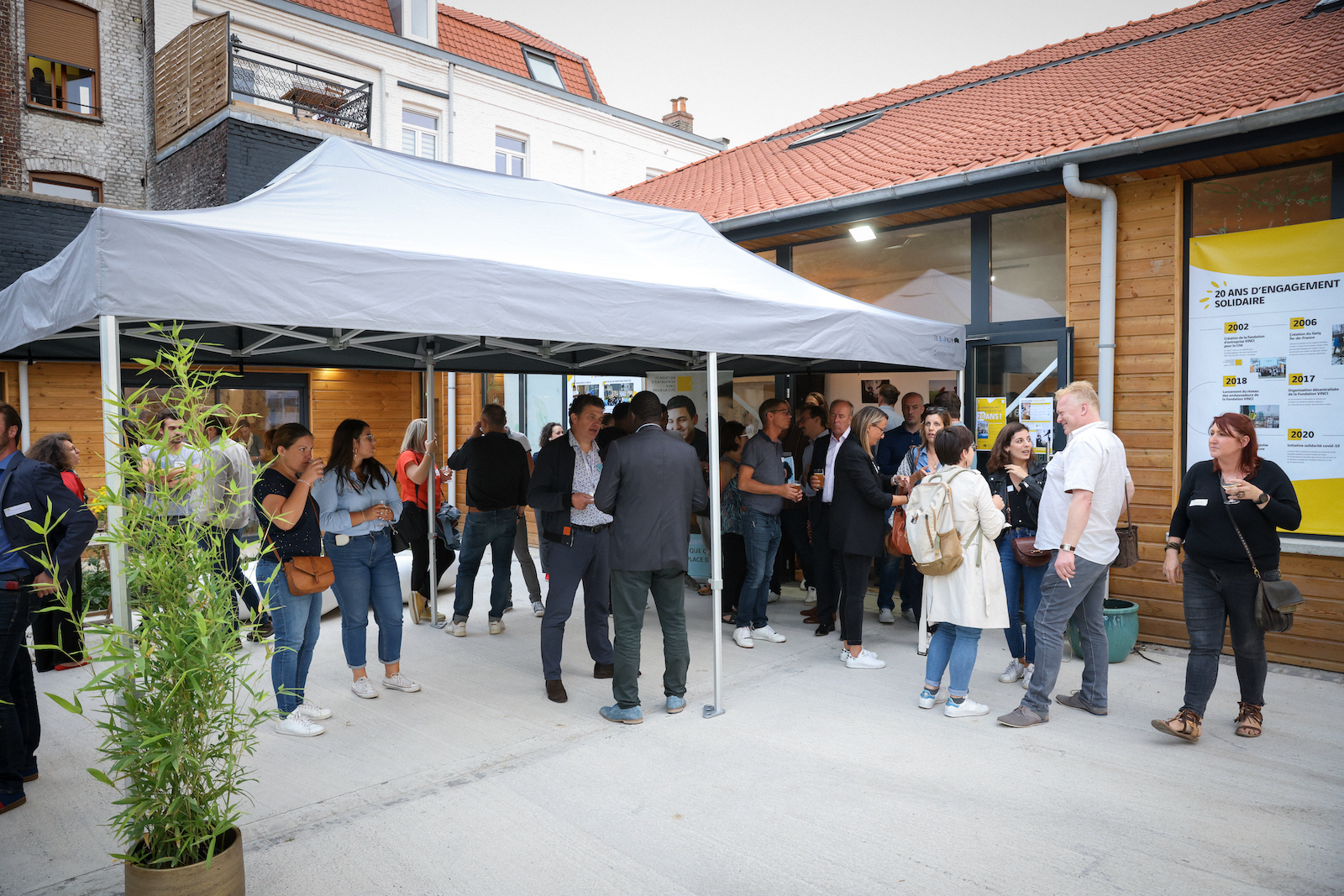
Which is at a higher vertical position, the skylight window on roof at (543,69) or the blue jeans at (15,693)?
the skylight window on roof at (543,69)

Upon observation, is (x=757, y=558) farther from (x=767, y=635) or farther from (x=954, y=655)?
(x=954, y=655)

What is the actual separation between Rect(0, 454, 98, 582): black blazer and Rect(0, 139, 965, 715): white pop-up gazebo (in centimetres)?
58

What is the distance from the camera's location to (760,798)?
11.8 feet

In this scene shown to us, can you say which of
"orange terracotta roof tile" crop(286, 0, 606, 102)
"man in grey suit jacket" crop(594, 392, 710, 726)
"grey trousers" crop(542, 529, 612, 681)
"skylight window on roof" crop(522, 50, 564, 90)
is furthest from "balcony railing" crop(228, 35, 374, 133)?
"man in grey suit jacket" crop(594, 392, 710, 726)

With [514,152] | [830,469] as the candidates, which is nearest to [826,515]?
[830,469]

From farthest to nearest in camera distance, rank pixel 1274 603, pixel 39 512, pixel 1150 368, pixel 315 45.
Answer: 1. pixel 315 45
2. pixel 1150 368
3. pixel 1274 603
4. pixel 39 512

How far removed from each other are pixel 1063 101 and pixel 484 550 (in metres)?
6.63

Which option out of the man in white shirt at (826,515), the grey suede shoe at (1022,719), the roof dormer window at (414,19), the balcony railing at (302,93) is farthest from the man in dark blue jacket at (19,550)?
the roof dormer window at (414,19)

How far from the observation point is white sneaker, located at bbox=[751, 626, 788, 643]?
6.19 meters

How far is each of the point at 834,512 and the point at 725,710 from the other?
1.63 m

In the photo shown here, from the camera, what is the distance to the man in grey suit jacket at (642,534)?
14.4 ft

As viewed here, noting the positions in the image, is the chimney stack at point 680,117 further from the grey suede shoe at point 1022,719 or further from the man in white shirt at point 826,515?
the grey suede shoe at point 1022,719

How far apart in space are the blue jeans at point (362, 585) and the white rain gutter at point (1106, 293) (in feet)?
16.5

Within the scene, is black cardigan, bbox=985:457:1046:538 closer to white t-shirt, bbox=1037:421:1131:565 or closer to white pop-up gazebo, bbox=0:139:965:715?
white t-shirt, bbox=1037:421:1131:565
